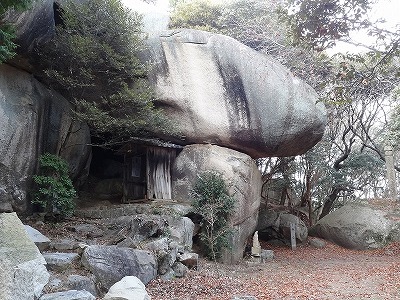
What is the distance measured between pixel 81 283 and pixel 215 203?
6.69 metres

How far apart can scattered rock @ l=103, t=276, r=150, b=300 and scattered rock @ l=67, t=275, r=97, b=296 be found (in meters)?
0.72

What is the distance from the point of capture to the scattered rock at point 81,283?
615 centimetres

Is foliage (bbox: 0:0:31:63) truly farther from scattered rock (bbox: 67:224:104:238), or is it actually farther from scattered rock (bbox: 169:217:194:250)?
scattered rock (bbox: 169:217:194:250)

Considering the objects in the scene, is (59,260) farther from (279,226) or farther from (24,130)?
(279,226)

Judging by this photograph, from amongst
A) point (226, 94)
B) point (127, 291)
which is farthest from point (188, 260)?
point (226, 94)

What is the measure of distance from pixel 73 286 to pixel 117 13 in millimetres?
8428

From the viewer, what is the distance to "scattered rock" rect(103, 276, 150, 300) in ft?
17.8

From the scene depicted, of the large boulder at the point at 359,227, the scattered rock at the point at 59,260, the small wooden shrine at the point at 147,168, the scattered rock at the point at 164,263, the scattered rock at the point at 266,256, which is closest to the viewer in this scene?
the scattered rock at the point at 59,260

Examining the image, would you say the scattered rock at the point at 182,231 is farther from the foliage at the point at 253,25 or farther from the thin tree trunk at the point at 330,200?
the thin tree trunk at the point at 330,200

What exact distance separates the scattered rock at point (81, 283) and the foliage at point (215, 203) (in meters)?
5.96

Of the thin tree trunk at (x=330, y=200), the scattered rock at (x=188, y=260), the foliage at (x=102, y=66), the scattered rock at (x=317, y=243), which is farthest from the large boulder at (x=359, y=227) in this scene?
the foliage at (x=102, y=66)

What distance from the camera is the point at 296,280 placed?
1041 centimetres

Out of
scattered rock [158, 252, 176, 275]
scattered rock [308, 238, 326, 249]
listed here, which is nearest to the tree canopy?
scattered rock [308, 238, 326, 249]

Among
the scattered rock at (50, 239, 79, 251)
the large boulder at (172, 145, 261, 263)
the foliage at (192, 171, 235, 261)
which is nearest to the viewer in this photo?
the scattered rock at (50, 239, 79, 251)
